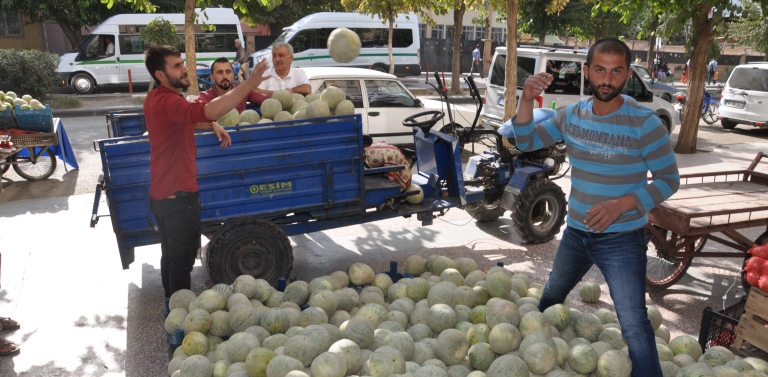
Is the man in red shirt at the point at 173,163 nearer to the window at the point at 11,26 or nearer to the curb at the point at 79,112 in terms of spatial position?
the curb at the point at 79,112

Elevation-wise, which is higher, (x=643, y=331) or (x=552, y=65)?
(x=552, y=65)

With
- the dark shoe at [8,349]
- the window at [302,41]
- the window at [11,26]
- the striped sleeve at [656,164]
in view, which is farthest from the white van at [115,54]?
the striped sleeve at [656,164]

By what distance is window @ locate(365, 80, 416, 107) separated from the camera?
10.6m

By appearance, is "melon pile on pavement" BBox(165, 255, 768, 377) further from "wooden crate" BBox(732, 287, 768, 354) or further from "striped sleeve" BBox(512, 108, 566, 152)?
"striped sleeve" BBox(512, 108, 566, 152)

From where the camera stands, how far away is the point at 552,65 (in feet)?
40.9

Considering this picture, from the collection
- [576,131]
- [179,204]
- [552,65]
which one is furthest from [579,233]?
[552,65]

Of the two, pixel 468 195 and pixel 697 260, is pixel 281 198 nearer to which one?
pixel 468 195

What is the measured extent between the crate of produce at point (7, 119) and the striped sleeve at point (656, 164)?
944cm

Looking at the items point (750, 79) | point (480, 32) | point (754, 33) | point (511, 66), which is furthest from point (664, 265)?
point (480, 32)

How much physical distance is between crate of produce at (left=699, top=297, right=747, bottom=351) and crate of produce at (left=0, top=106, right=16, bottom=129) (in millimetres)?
9720

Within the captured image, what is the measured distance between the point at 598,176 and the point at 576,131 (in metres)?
0.29

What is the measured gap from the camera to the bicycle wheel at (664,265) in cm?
557

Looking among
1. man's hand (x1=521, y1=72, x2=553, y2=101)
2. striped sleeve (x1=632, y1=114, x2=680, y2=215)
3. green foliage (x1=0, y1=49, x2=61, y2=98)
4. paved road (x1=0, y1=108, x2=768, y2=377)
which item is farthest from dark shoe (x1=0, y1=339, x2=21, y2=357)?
green foliage (x1=0, y1=49, x2=61, y2=98)

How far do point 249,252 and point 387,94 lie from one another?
587 centimetres
